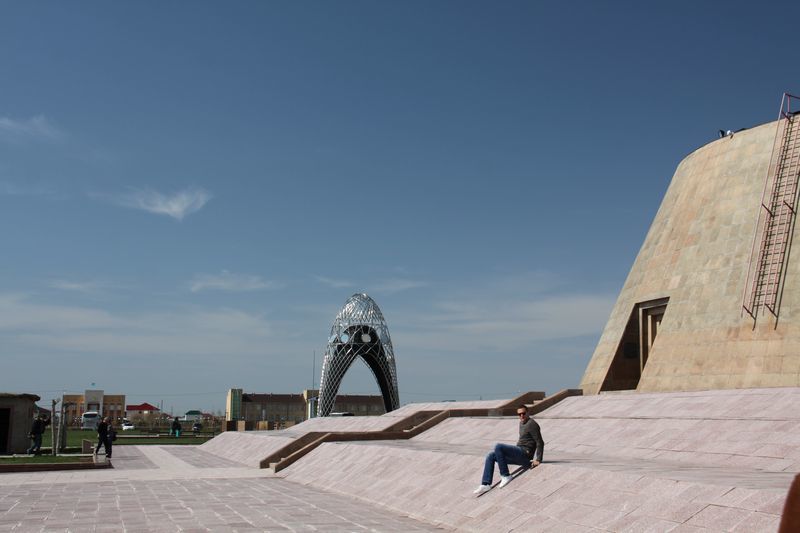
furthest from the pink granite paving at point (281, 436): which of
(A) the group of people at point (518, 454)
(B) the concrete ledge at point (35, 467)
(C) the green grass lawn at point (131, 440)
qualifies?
(A) the group of people at point (518, 454)

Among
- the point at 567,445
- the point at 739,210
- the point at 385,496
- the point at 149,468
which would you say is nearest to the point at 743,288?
the point at 739,210

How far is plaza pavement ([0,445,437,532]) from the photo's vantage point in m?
11.0

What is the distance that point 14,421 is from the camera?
2845 centimetres

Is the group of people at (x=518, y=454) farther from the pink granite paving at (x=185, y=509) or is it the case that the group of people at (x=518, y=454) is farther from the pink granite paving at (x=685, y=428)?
the pink granite paving at (x=685, y=428)

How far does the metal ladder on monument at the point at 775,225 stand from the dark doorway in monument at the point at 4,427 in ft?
82.9

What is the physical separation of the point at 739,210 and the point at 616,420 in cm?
791

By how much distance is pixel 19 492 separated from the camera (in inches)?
615

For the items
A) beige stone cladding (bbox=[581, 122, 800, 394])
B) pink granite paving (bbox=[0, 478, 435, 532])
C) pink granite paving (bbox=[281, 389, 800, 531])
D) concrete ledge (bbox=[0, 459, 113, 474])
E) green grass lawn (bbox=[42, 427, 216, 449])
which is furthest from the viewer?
green grass lawn (bbox=[42, 427, 216, 449])

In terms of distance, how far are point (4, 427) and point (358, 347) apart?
37.6 m

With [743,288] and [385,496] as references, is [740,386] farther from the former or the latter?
[385,496]

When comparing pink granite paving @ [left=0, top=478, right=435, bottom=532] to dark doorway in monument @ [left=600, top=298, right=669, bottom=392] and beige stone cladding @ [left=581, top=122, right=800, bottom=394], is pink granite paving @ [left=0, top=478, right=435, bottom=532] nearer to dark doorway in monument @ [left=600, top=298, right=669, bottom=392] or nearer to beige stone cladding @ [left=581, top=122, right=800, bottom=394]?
beige stone cladding @ [left=581, top=122, right=800, bottom=394]

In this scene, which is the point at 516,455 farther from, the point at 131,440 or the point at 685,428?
the point at 131,440

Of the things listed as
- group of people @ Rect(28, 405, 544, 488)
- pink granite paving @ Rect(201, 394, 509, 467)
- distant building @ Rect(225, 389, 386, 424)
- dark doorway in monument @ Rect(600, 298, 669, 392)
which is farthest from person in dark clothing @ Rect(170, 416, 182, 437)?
distant building @ Rect(225, 389, 386, 424)

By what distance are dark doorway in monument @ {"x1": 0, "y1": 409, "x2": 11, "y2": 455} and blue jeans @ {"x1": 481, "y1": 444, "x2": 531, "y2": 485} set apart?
918 inches
